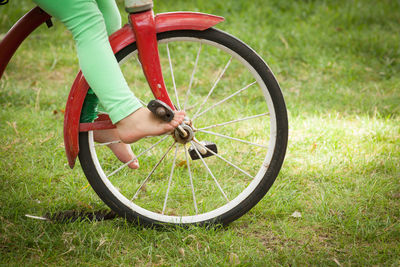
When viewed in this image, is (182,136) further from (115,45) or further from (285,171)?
(285,171)

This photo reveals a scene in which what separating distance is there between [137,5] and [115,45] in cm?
18

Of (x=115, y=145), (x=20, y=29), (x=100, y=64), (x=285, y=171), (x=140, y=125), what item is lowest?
(x=285, y=171)

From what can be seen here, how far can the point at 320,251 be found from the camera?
1.75 m

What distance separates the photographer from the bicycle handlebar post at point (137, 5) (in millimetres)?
1622

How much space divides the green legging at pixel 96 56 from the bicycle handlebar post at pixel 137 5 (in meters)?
0.13

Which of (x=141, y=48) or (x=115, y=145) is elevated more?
(x=141, y=48)

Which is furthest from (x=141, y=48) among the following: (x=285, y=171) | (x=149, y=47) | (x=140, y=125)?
(x=285, y=171)

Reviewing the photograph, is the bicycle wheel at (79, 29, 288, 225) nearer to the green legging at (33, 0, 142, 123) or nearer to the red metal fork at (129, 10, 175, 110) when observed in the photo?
the red metal fork at (129, 10, 175, 110)

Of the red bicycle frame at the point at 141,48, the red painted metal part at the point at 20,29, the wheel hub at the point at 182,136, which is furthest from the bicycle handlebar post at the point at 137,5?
the wheel hub at the point at 182,136

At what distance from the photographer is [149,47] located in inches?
65.8

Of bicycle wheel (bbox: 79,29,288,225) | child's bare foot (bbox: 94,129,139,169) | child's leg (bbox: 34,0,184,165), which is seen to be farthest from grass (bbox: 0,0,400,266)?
child's leg (bbox: 34,0,184,165)

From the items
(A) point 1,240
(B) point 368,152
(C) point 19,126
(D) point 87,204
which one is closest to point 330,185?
(B) point 368,152

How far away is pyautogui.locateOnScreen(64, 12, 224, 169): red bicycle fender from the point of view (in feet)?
5.52

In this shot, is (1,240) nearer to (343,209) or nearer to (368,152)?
(343,209)
